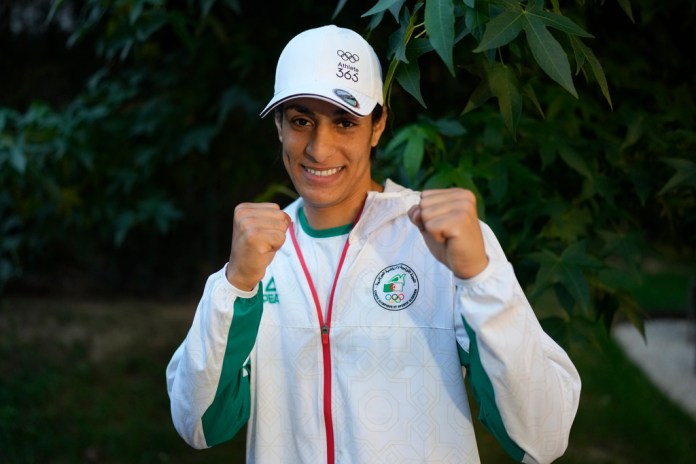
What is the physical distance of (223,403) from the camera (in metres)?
1.82

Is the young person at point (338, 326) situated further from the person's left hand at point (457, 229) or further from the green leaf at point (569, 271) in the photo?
the green leaf at point (569, 271)

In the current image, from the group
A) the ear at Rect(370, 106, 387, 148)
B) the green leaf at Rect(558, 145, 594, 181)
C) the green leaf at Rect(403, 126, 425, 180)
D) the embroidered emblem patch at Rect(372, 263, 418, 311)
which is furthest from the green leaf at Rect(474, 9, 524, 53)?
the green leaf at Rect(558, 145, 594, 181)

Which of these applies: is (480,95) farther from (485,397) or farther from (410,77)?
(485,397)

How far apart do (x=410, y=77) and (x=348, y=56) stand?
19cm

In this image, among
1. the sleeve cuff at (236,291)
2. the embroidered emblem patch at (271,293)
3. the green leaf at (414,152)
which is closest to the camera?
the sleeve cuff at (236,291)

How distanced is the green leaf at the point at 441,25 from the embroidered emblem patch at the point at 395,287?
1.64ft

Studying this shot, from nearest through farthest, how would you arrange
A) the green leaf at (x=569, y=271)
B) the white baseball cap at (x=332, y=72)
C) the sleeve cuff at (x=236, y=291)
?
the sleeve cuff at (x=236, y=291), the white baseball cap at (x=332, y=72), the green leaf at (x=569, y=271)

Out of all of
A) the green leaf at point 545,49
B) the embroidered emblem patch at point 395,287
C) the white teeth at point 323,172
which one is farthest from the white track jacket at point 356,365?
the green leaf at point 545,49

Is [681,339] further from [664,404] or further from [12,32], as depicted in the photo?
[12,32]

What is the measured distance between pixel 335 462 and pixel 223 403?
0.28 m

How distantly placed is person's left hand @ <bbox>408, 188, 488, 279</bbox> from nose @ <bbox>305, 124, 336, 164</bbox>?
0.37 metres

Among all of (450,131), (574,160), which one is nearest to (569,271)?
(574,160)

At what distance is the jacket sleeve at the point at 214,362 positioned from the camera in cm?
169

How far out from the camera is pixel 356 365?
1824mm
